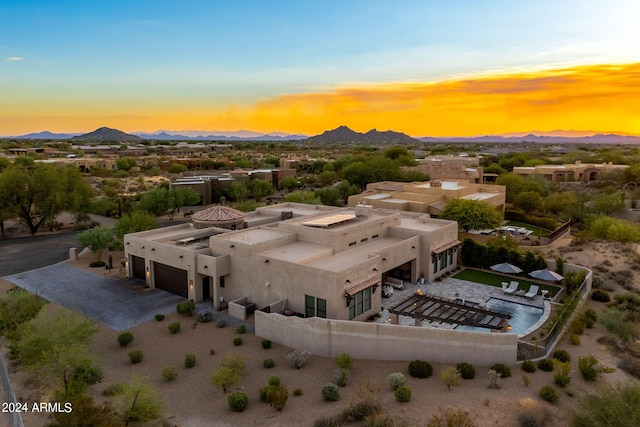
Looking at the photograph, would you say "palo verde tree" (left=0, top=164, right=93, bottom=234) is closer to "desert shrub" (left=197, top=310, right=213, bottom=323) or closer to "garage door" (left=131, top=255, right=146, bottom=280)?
"garage door" (left=131, top=255, right=146, bottom=280)

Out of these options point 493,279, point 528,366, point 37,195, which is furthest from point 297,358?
point 37,195

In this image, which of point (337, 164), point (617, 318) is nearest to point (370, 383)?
point (617, 318)

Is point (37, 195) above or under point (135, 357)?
above

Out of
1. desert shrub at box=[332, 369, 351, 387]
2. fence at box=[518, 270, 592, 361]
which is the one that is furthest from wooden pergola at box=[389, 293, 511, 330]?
desert shrub at box=[332, 369, 351, 387]

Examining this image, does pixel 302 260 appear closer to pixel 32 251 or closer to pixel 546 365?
pixel 546 365

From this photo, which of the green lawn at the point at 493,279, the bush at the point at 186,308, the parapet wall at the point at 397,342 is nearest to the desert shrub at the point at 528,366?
the parapet wall at the point at 397,342

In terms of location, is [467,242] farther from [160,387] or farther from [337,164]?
[337,164]

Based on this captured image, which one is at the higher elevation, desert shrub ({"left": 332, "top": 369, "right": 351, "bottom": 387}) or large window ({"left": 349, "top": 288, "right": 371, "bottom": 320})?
large window ({"left": 349, "top": 288, "right": 371, "bottom": 320})
